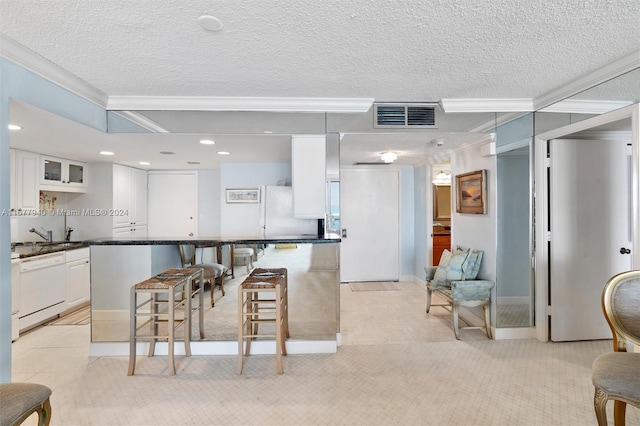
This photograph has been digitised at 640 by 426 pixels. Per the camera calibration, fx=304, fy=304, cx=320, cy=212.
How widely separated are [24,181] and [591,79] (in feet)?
17.9

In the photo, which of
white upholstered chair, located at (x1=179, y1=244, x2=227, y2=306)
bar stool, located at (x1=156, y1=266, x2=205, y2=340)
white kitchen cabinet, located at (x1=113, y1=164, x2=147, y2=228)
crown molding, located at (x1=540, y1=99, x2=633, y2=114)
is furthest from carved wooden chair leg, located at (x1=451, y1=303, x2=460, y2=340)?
white kitchen cabinet, located at (x1=113, y1=164, x2=147, y2=228)

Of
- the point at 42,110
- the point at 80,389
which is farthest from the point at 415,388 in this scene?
the point at 42,110

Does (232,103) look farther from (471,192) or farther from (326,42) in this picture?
(471,192)

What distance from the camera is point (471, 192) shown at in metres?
3.38

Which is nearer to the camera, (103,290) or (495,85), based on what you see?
(495,85)

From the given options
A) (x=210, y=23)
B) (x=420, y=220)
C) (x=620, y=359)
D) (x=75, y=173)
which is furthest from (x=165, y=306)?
(x=420, y=220)

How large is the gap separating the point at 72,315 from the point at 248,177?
264cm

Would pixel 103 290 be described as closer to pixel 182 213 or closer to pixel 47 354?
pixel 47 354

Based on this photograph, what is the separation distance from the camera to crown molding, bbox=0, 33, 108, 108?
1795 mm

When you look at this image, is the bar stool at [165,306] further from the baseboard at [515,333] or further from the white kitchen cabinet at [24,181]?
the baseboard at [515,333]

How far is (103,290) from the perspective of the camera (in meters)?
2.65

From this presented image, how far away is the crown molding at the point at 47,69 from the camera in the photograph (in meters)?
1.79

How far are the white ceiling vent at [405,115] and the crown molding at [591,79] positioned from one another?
0.93m

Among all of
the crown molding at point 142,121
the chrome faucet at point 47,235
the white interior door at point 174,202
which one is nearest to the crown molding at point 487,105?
the crown molding at point 142,121
